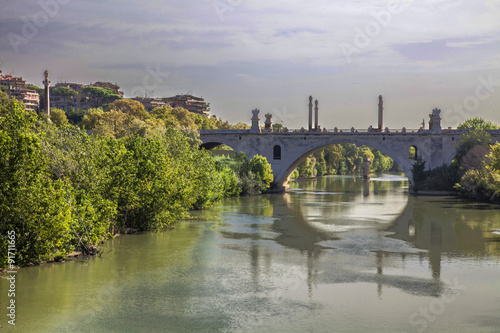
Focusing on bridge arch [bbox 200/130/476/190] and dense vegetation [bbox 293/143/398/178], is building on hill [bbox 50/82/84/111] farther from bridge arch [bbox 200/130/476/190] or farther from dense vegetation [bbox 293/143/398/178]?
bridge arch [bbox 200/130/476/190]

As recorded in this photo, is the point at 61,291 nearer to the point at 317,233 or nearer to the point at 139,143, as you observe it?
the point at 139,143

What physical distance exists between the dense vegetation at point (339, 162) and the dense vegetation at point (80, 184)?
51510mm

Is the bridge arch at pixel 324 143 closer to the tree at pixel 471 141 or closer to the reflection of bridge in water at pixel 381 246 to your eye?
the tree at pixel 471 141

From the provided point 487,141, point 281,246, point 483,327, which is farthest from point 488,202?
point 483,327

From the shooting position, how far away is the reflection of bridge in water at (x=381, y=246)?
74.4 feet

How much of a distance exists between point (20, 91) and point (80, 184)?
104 metres

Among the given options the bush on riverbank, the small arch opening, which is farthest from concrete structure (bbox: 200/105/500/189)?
the bush on riverbank

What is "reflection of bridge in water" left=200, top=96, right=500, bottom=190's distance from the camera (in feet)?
218

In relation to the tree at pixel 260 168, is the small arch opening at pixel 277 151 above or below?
above

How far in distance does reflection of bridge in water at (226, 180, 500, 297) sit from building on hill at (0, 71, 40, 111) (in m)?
89.8

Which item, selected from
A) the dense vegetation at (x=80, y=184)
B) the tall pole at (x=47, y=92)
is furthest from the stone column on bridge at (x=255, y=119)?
the dense vegetation at (x=80, y=184)

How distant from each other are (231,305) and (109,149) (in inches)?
578

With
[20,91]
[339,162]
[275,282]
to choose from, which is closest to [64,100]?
[20,91]

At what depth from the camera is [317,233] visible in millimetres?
35188
